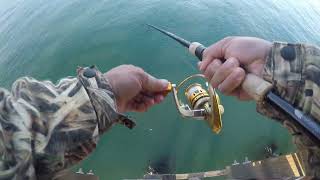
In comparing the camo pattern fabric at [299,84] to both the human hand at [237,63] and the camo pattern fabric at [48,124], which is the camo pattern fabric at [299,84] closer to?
the human hand at [237,63]

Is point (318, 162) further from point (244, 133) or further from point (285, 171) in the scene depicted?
point (244, 133)

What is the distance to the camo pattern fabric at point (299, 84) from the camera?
1354mm

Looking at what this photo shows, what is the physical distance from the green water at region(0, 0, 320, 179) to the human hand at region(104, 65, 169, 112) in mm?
1385

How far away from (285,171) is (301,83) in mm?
948

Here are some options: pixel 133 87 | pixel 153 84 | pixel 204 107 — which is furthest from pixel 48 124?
pixel 204 107

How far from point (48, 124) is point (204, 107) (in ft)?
4.60

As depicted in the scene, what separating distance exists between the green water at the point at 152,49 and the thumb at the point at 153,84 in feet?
4.60

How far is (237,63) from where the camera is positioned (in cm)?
168

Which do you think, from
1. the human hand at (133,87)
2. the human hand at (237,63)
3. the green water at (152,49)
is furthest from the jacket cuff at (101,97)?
the green water at (152,49)

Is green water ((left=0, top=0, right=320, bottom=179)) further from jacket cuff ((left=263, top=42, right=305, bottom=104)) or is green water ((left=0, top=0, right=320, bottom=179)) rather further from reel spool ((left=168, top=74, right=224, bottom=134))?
jacket cuff ((left=263, top=42, right=305, bottom=104))

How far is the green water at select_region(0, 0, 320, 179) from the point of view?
3500 mm

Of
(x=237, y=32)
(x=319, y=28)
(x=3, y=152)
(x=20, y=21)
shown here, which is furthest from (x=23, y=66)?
(x=319, y=28)

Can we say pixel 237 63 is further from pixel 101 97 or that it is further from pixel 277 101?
pixel 101 97

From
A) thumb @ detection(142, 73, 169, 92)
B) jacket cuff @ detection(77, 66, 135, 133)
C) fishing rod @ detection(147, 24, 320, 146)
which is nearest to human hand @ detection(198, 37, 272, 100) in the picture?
fishing rod @ detection(147, 24, 320, 146)
